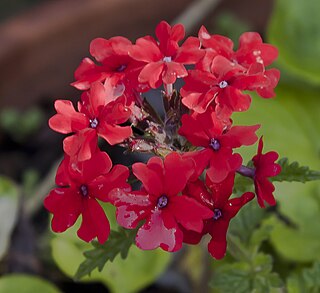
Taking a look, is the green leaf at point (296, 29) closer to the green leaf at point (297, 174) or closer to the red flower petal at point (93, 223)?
the green leaf at point (297, 174)

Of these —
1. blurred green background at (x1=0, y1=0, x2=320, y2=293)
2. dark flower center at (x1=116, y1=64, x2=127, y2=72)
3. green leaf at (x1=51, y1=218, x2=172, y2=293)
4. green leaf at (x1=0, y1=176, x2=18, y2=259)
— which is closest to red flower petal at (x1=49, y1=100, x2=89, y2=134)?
dark flower center at (x1=116, y1=64, x2=127, y2=72)

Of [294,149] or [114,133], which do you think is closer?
[114,133]

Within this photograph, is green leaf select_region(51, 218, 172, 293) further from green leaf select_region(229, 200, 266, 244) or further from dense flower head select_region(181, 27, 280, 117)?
dense flower head select_region(181, 27, 280, 117)

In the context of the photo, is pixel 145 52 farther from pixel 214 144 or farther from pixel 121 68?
pixel 214 144

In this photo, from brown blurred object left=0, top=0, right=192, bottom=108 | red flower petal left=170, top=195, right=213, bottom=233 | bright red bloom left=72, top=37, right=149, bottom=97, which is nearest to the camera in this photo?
red flower petal left=170, top=195, right=213, bottom=233

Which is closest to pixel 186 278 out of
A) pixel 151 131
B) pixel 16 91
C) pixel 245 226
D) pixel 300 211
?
pixel 300 211

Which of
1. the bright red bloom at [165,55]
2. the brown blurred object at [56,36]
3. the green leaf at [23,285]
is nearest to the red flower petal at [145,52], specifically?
the bright red bloom at [165,55]

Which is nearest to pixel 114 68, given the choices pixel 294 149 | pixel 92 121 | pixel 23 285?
pixel 92 121
